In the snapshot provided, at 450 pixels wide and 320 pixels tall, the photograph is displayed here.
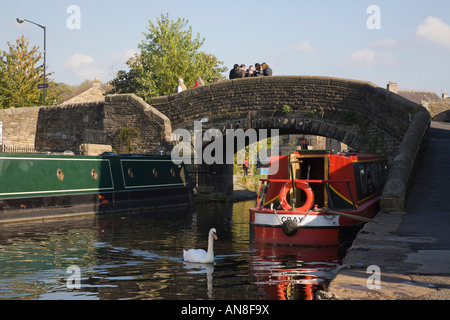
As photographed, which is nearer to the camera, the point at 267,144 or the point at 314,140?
the point at 267,144

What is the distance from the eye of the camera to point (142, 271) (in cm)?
825

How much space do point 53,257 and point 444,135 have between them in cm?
1498

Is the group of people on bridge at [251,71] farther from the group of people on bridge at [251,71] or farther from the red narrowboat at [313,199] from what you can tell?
the red narrowboat at [313,199]

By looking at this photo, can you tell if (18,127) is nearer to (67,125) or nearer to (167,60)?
(67,125)

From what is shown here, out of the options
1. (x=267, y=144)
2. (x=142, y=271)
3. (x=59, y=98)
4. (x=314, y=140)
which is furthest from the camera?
(x=314, y=140)

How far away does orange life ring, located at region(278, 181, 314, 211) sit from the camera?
444 inches

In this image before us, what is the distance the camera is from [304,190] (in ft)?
38.7

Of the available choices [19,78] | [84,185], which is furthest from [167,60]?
[84,185]

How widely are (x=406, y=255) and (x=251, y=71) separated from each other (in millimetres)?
16010

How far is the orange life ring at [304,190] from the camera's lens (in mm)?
11281

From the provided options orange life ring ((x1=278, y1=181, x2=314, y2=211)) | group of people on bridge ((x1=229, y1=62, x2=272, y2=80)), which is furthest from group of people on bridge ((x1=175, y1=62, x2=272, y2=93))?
orange life ring ((x1=278, y1=181, x2=314, y2=211))
